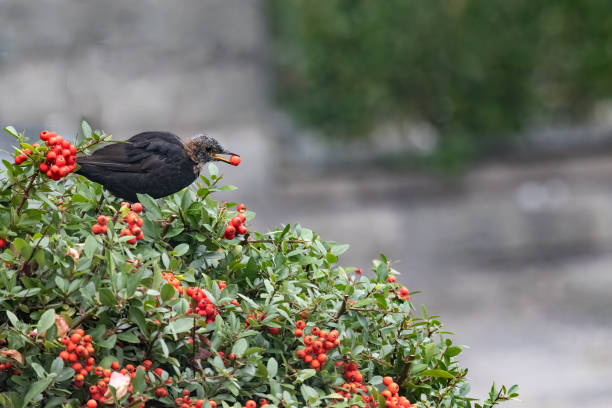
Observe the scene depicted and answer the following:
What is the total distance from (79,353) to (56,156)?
0.48m

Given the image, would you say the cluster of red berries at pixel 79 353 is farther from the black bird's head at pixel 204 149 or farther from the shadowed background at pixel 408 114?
the shadowed background at pixel 408 114

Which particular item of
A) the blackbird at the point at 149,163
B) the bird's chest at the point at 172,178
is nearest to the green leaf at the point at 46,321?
the blackbird at the point at 149,163

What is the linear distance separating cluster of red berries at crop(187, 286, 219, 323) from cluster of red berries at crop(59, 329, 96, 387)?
231 millimetres

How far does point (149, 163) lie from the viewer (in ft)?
8.64

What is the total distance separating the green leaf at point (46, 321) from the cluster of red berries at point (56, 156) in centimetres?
37

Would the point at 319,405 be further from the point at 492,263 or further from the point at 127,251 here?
the point at 492,263

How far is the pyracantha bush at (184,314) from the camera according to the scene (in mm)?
1681

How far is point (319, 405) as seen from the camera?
1.88 meters

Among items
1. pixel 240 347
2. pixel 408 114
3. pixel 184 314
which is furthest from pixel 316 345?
pixel 408 114

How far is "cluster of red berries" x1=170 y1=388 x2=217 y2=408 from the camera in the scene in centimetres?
168

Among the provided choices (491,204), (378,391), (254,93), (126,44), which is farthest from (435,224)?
(378,391)

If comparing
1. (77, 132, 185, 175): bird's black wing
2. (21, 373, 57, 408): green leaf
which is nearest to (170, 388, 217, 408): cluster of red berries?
(21, 373, 57, 408): green leaf

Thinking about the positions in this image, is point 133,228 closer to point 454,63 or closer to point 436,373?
point 436,373

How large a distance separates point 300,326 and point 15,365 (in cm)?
63
